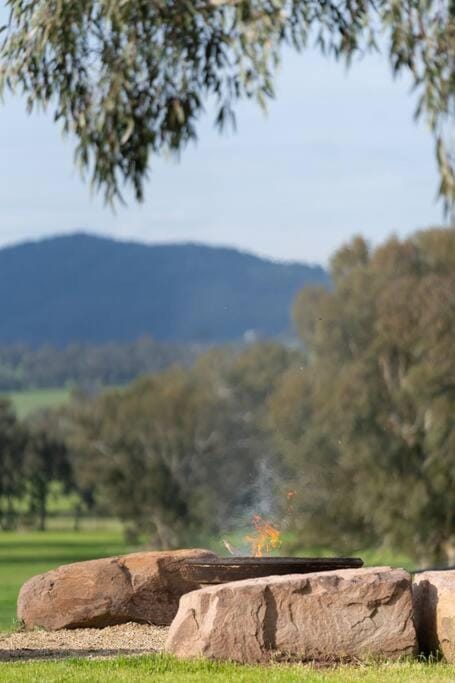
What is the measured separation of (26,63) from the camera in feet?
37.7

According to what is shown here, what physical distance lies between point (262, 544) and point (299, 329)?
1082 inches

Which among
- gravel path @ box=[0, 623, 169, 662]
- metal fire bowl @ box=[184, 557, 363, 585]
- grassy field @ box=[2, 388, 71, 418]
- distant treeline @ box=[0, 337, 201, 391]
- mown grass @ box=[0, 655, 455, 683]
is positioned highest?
distant treeline @ box=[0, 337, 201, 391]

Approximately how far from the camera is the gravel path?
30.5 ft

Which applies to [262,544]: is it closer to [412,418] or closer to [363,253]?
[412,418]

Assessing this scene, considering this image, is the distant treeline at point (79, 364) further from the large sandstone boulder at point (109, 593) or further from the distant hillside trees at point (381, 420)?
the large sandstone boulder at point (109, 593)

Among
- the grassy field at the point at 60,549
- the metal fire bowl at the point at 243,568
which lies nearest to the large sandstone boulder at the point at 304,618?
the metal fire bowl at the point at 243,568

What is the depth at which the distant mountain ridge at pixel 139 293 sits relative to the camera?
15650 cm

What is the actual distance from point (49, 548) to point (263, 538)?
47524 millimetres

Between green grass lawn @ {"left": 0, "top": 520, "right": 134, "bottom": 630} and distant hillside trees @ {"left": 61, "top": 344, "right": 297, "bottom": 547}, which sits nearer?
green grass lawn @ {"left": 0, "top": 520, "right": 134, "bottom": 630}

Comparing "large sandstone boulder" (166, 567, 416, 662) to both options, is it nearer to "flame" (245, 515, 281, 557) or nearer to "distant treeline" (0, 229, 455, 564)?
"flame" (245, 515, 281, 557)

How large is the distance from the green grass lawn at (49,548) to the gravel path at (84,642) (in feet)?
74.9

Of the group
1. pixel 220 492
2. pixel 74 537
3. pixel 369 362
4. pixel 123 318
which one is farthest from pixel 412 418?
pixel 123 318

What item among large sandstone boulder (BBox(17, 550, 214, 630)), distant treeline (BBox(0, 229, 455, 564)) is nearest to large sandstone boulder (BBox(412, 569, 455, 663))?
large sandstone boulder (BBox(17, 550, 214, 630))

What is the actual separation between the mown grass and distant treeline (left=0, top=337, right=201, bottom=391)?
8922 centimetres
